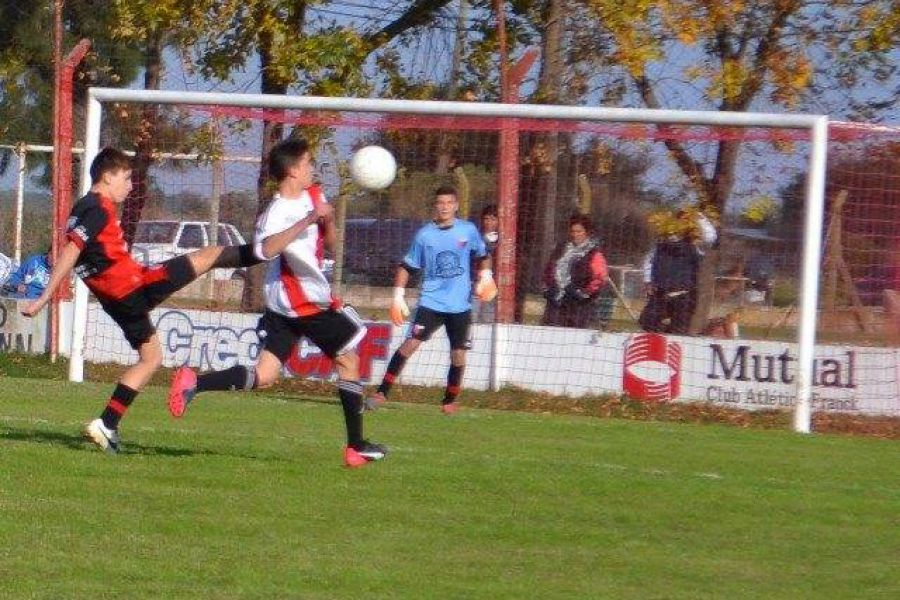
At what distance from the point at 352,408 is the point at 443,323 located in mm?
4507

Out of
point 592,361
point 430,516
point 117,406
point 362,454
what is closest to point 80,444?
point 117,406

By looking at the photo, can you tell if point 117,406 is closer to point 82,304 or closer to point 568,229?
point 82,304

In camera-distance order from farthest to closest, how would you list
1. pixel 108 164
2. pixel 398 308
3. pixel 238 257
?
pixel 398 308, pixel 238 257, pixel 108 164

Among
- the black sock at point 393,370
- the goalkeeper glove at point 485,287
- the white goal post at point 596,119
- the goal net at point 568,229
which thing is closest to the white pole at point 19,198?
the goal net at point 568,229

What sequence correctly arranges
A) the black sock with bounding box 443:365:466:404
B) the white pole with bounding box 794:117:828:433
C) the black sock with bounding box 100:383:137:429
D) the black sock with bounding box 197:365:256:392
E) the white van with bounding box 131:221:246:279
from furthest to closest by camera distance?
the white van with bounding box 131:221:246:279 < the black sock with bounding box 443:365:466:404 < the white pole with bounding box 794:117:828:433 < the black sock with bounding box 197:365:256:392 < the black sock with bounding box 100:383:137:429

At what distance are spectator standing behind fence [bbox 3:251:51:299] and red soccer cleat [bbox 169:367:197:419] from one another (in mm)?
10410

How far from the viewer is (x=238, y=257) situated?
9.37 m

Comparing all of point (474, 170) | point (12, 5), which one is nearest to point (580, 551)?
point (474, 170)

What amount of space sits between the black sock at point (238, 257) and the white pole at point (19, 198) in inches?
479

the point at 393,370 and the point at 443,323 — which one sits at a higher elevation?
the point at 443,323

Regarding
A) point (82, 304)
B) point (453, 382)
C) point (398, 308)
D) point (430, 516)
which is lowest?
point (430, 516)

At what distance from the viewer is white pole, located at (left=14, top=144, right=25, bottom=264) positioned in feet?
69.0

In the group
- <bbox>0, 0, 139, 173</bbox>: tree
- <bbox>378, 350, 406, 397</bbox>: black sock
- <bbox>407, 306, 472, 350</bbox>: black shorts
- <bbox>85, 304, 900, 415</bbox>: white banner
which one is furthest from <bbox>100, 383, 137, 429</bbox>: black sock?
<bbox>0, 0, 139, 173</bbox>: tree

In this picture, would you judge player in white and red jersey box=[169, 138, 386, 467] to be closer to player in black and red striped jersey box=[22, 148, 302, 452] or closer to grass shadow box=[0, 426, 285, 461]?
player in black and red striped jersey box=[22, 148, 302, 452]
